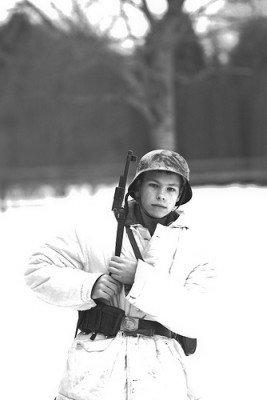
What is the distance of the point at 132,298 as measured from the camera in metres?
2.15

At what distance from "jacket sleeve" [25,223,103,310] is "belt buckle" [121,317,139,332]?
4.7 inches

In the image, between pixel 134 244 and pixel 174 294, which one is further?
pixel 134 244

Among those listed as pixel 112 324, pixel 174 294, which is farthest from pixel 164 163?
pixel 112 324

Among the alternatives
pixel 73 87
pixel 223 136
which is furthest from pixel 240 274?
pixel 73 87

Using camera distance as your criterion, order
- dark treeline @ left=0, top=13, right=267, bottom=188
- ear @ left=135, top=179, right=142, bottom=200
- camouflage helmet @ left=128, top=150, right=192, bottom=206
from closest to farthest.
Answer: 1. camouflage helmet @ left=128, top=150, right=192, bottom=206
2. ear @ left=135, top=179, right=142, bottom=200
3. dark treeline @ left=0, top=13, right=267, bottom=188

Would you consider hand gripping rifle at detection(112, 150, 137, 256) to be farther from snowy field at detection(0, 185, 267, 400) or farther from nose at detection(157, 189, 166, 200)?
snowy field at detection(0, 185, 267, 400)

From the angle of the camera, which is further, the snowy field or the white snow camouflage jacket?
the snowy field

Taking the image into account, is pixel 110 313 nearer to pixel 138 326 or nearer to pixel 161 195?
pixel 138 326

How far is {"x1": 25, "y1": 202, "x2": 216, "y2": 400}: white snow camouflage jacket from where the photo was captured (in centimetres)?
220

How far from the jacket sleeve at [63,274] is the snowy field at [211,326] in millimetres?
477

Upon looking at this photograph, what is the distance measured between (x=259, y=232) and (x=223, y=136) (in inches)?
553

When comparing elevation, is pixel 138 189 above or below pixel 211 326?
above

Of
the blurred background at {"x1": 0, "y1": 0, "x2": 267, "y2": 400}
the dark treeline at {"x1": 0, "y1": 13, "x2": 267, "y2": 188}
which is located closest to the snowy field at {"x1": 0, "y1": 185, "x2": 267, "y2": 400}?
the blurred background at {"x1": 0, "y1": 0, "x2": 267, "y2": 400}

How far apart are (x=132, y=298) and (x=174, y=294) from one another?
0.14 meters
